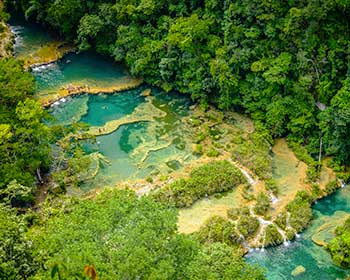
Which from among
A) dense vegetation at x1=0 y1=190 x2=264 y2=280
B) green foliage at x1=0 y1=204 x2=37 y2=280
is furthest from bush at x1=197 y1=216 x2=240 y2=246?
green foliage at x1=0 y1=204 x2=37 y2=280

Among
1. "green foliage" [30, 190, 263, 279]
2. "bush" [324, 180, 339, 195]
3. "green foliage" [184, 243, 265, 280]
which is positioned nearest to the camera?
"green foliage" [30, 190, 263, 279]

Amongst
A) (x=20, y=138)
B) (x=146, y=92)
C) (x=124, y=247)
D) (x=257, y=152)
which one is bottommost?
(x=257, y=152)

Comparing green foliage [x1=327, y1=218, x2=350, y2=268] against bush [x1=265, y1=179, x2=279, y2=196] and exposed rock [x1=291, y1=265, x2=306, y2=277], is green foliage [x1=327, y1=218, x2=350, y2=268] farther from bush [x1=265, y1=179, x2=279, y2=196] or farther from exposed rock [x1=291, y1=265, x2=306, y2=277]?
bush [x1=265, y1=179, x2=279, y2=196]

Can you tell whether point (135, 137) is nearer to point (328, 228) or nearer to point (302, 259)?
point (328, 228)

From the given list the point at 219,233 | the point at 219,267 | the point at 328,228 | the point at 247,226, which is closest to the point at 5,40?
the point at 219,233

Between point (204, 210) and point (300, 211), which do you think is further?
point (204, 210)

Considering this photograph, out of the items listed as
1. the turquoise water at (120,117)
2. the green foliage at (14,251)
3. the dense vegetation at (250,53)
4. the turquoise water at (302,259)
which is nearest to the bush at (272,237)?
the turquoise water at (302,259)
